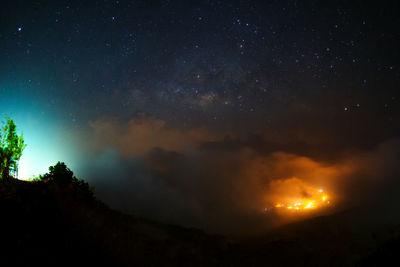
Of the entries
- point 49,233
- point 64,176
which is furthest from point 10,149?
point 49,233

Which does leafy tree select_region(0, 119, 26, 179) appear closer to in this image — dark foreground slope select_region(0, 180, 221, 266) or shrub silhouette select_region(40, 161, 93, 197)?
shrub silhouette select_region(40, 161, 93, 197)

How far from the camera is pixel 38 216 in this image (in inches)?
273

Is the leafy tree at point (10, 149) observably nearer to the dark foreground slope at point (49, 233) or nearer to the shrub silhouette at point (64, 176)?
the shrub silhouette at point (64, 176)

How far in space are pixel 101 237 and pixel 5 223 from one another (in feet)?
9.21

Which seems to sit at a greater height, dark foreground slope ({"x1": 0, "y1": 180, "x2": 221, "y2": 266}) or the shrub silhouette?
the shrub silhouette

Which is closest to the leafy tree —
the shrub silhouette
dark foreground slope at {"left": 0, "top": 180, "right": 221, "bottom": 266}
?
the shrub silhouette

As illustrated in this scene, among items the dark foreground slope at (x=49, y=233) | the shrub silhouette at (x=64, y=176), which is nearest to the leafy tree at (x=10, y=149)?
the shrub silhouette at (x=64, y=176)

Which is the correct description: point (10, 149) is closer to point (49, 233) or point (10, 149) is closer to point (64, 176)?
point (64, 176)

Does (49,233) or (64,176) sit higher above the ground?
(64,176)

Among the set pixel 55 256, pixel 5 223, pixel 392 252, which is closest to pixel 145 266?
pixel 55 256

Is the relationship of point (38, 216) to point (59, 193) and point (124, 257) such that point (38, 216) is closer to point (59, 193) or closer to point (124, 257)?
point (59, 193)

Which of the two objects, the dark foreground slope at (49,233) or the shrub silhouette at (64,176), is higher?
the shrub silhouette at (64,176)

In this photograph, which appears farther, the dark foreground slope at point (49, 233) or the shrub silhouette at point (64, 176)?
the shrub silhouette at point (64, 176)

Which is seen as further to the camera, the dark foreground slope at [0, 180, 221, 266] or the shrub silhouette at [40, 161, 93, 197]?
the shrub silhouette at [40, 161, 93, 197]
